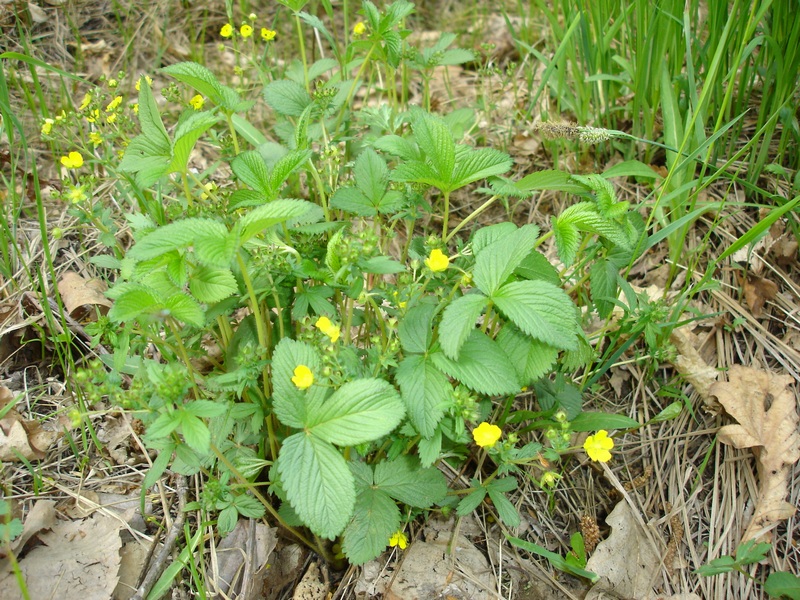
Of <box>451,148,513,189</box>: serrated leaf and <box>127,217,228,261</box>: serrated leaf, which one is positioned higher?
<box>127,217,228,261</box>: serrated leaf

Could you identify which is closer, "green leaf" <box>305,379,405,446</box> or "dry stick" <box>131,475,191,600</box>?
"green leaf" <box>305,379,405,446</box>

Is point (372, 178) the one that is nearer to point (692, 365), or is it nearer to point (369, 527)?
point (369, 527)

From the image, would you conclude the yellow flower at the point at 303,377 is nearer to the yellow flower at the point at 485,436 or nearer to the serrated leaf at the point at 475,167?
the yellow flower at the point at 485,436

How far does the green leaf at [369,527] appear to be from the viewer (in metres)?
1.61

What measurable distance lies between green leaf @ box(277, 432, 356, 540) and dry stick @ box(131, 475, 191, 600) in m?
0.54

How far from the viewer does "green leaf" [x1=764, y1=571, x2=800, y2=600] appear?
67.1 inches

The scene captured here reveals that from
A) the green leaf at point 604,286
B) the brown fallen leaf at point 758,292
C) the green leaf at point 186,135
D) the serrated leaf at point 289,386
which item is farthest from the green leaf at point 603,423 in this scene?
the green leaf at point 186,135

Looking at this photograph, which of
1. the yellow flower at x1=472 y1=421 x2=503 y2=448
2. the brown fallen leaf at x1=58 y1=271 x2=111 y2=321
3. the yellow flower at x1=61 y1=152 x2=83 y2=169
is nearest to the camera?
the yellow flower at x1=472 y1=421 x2=503 y2=448

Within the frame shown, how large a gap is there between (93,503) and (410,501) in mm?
956

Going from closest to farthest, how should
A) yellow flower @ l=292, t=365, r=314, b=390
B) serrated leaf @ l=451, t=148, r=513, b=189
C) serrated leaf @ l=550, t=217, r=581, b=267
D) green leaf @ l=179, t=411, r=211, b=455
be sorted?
1. green leaf @ l=179, t=411, r=211, b=455
2. yellow flower @ l=292, t=365, r=314, b=390
3. serrated leaf @ l=550, t=217, r=581, b=267
4. serrated leaf @ l=451, t=148, r=513, b=189

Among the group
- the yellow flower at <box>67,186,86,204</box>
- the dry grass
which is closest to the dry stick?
the dry grass

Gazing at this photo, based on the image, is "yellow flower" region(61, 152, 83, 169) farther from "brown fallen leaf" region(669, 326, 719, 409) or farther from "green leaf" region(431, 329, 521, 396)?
"brown fallen leaf" region(669, 326, 719, 409)

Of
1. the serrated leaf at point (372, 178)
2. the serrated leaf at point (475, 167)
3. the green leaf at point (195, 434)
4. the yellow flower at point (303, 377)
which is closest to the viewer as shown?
the green leaf at point (195, 434)

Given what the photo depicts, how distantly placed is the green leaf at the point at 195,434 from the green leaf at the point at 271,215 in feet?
1.35
